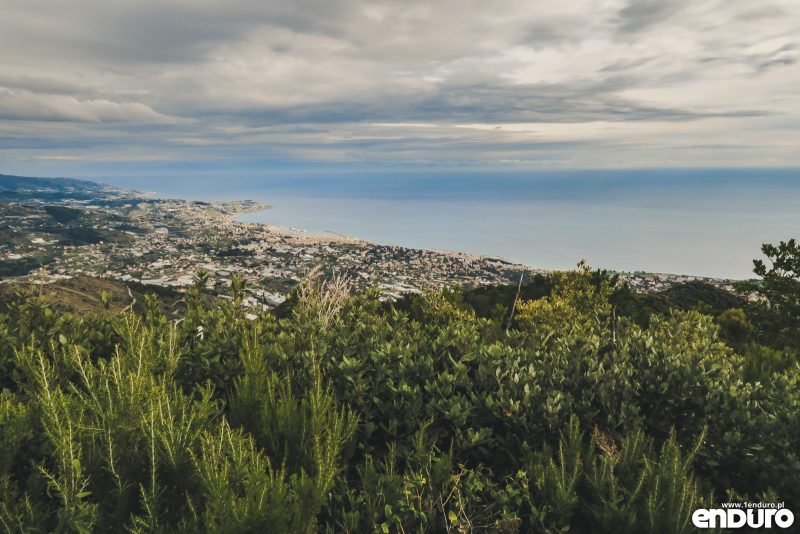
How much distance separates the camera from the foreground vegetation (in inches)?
106

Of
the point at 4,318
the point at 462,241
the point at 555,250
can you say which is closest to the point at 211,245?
the point at 462,241

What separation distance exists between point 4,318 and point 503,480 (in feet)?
21.6

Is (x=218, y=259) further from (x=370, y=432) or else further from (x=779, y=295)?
(x=370, y=432)

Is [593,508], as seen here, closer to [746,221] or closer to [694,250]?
[694,250]

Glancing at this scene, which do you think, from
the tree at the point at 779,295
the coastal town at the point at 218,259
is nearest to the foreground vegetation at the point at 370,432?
the tree at the point at 779,295

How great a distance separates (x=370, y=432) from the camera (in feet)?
12.4

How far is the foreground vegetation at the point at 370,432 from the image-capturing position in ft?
8.85

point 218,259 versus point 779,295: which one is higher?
point 779,295

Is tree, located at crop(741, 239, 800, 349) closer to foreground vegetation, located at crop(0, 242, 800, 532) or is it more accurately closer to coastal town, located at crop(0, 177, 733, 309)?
foreground vegetation, located at crop(0, 242, 800, 532)

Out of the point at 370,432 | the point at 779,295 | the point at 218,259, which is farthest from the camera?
the point at 218,259

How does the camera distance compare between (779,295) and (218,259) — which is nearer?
(779,295)

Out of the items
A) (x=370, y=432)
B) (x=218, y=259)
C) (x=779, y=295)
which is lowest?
(x=218, y=259)

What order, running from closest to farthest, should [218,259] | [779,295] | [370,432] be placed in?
[370,432] < [779,295] < [218,259]

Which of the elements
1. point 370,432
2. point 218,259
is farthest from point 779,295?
point 218,259
